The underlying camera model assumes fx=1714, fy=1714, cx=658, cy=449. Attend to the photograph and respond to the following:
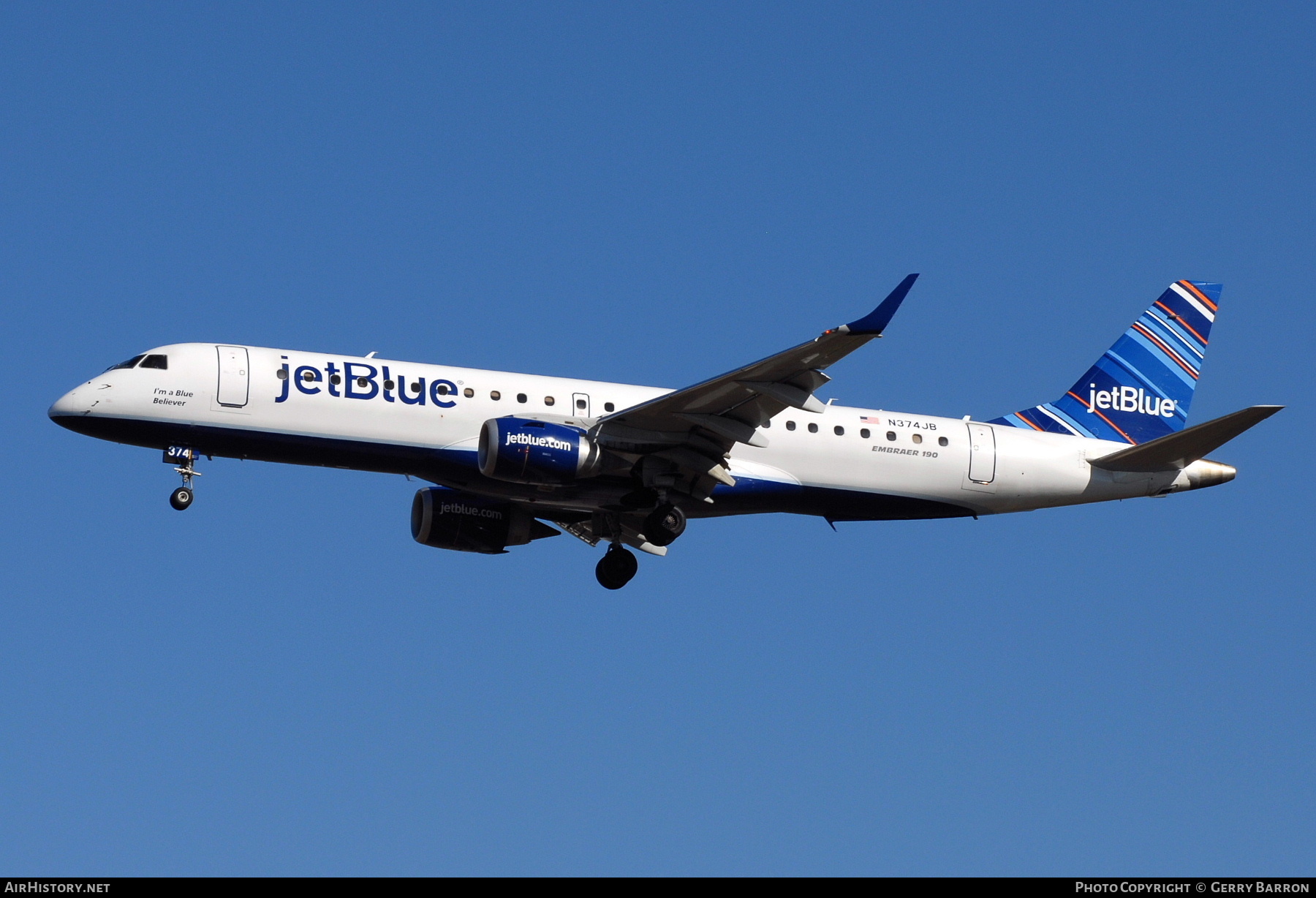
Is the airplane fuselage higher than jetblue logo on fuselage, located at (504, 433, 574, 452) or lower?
higher

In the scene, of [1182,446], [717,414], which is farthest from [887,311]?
[1182,446]

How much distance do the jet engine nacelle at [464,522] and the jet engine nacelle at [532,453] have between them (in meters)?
5.31

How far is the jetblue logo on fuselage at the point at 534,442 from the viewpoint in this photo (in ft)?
110

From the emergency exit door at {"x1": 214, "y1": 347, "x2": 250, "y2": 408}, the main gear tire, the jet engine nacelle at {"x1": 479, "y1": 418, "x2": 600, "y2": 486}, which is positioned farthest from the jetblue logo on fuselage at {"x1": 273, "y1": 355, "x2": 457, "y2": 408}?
the main gear tire

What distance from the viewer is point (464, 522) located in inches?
1543

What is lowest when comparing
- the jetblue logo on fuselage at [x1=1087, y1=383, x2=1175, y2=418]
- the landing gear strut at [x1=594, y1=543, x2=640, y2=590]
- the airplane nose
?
the landing gear strut at [x1=594, y1=543, x2=640, y2=590]

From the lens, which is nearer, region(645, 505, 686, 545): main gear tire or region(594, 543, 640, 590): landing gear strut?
region(645, 505, 686, 545): main gear tire

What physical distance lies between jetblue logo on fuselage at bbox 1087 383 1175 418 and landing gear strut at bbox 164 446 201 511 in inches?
832

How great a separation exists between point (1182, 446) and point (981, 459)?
4.33m

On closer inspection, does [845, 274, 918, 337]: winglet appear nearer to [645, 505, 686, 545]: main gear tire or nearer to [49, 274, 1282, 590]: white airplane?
[49, 274, 1282, 590]: white airplane

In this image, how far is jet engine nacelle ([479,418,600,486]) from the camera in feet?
110

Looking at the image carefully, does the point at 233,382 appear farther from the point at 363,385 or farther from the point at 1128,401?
the point at 1128,401

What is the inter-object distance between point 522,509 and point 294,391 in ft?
22.8
